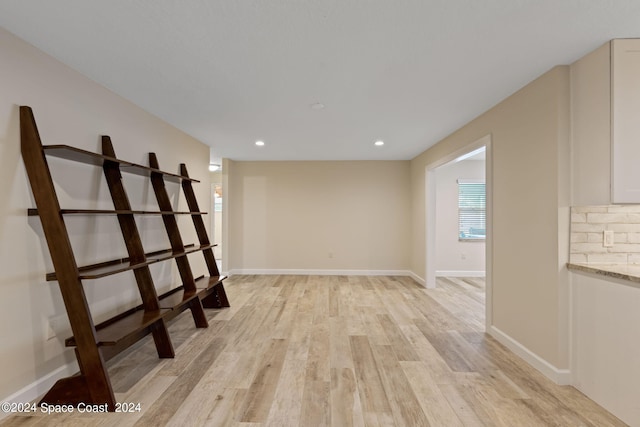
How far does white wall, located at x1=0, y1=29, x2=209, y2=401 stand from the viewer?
1.79m

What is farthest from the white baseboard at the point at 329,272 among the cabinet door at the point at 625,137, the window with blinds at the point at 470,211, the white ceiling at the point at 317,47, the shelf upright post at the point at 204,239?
the cabinet door at the point at 625,137

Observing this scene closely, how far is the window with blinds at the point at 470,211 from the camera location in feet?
19.3

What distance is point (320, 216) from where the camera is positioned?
241 inches

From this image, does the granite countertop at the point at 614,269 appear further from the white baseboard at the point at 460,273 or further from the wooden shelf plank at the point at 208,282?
the white baseboard at the point at 460,273

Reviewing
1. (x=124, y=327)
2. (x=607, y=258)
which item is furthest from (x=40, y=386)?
(x=607, y=258)

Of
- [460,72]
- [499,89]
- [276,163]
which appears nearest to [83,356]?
[460,72]

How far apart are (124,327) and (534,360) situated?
3260 mm

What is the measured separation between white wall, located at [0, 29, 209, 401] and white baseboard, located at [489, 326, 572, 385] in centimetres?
361

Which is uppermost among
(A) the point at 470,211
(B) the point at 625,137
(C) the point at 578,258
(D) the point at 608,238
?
(B) the point at 625,137

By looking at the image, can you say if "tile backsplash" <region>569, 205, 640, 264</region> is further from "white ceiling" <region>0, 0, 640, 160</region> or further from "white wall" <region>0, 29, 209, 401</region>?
"white wall" <region>0, 29, 209, 401</region>

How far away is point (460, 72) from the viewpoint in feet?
7.44

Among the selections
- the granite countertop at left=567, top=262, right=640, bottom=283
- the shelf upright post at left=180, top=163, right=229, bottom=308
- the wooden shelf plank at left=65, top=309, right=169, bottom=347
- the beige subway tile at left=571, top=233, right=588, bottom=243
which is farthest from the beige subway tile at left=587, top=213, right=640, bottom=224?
the shelf upright post at left=180, top=163, right=229, bottom=308

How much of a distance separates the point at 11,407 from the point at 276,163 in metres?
4.98

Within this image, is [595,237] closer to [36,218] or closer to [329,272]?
[36,218]
